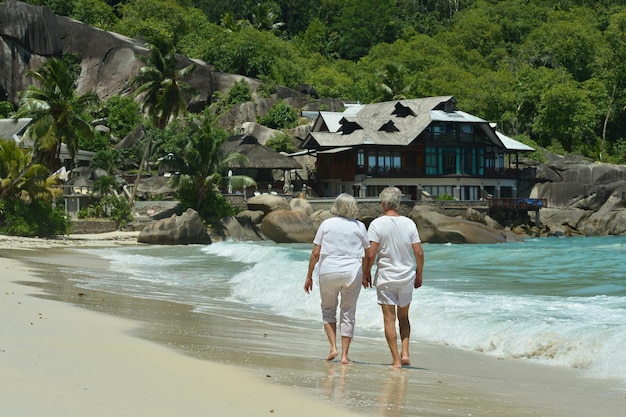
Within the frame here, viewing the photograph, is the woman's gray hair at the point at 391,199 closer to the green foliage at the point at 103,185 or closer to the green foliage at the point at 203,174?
the green foliage at the point at 103,185

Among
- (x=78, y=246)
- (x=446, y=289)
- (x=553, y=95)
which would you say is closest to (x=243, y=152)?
(x=78, y=246)

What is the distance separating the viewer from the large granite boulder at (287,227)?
47375 mm

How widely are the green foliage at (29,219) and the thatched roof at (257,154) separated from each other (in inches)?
674

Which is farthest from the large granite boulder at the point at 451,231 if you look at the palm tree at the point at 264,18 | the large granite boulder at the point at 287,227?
the palm tree at the point at 264,18

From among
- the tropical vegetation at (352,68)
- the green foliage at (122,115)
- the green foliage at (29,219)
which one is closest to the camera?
the green foliage at (29,219)

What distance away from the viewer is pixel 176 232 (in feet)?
139

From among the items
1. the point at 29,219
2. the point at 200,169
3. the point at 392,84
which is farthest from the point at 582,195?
the point at 29,219

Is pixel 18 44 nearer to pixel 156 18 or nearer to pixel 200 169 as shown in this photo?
pixel 156 18

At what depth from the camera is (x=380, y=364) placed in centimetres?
923

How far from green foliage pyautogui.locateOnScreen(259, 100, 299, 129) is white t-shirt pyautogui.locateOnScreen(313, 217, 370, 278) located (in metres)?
57.9

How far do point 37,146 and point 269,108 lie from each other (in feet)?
100

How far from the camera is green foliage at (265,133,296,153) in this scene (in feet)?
207

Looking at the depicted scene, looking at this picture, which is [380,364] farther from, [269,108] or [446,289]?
[269,108]

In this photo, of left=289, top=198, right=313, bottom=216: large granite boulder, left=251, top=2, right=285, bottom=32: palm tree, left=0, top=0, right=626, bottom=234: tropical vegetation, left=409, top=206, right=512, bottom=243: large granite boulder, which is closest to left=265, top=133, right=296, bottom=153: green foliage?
left=0, top=0, right=626, bottom=234: tropical vegetation
